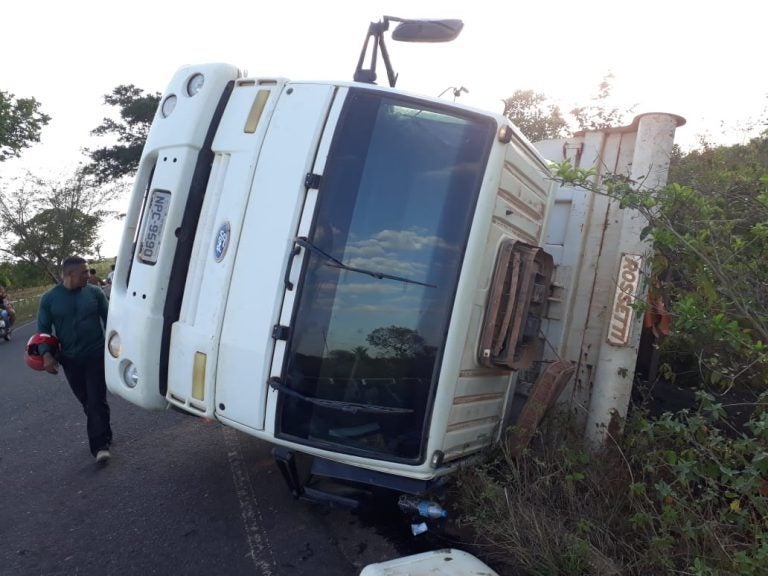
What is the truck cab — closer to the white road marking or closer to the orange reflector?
the orange reflector

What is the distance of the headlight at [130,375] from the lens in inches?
126

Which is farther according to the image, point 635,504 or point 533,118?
point 533,118

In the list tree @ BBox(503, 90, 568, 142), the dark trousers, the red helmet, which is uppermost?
tree @ BBox(503, 90, 568, 142)

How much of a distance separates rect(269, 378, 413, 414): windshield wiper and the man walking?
7.38ft

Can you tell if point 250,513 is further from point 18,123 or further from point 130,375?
point 18,123

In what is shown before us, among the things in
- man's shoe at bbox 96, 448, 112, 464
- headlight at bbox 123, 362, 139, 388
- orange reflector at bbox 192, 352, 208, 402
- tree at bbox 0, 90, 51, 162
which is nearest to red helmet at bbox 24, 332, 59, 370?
man's shoe at bbox 96, 448, 112, 464

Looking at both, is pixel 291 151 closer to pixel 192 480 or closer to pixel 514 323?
pixel 514 323

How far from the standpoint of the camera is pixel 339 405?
274cm

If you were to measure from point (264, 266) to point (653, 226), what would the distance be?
1.95 meters

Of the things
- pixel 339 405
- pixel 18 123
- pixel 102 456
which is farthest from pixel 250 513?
pixel 18 123

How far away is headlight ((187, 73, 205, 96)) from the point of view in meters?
3.25

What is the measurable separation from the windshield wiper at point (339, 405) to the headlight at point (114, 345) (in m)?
1.14

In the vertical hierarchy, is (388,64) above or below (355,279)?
above

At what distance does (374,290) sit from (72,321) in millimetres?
2694
